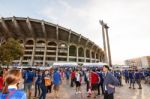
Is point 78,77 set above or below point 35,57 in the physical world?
below

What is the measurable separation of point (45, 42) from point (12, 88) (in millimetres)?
77595

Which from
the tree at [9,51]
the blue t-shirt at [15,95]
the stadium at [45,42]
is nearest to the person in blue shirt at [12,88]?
the blue t-shirt at [15,95]

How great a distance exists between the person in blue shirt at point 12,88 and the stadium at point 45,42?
69.2m

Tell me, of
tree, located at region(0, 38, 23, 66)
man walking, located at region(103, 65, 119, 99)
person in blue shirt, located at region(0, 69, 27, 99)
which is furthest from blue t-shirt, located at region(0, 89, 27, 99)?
tree, located at region(0, 38, 23, 66)

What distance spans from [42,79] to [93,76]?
334 centimetres

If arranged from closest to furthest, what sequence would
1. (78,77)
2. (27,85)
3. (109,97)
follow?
1. (109,97)
2. (27,85)
3. (78,77)

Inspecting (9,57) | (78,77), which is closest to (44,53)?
(9,57)

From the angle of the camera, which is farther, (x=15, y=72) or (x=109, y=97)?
(x=109, y=97)

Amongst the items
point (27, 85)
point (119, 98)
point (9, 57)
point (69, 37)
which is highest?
point (69, 37)

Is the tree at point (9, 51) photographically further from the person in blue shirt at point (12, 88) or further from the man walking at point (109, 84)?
the person in blue shirt at point (12, 88)

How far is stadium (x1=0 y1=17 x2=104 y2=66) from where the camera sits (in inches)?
2857

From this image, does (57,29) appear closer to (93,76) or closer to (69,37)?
(69,37)

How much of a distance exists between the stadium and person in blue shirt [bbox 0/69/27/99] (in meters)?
69.2

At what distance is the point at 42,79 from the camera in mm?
10492
